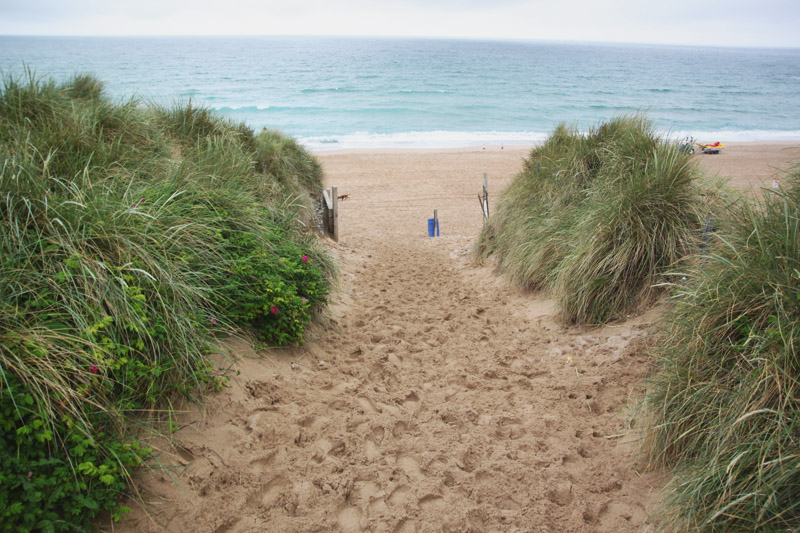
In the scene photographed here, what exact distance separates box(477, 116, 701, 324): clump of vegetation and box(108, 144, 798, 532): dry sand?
37 cm

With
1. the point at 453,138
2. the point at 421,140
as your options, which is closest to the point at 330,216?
the point at 421,140

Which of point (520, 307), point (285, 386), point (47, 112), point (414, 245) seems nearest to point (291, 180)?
point (414, 245)

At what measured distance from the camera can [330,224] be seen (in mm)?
11453

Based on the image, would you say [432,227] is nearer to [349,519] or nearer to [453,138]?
[349,519]

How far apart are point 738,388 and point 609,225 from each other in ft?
8.96

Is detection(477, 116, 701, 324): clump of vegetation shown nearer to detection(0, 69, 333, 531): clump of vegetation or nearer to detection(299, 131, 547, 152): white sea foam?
detection(0, 69, 333, 531): clump of vegetation

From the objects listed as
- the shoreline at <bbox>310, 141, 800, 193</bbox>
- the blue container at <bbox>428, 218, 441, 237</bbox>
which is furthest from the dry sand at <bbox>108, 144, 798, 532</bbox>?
the shoreline at <bbox>310, 141, 800, 193</bbox>

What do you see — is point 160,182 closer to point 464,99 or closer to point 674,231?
point 674,231

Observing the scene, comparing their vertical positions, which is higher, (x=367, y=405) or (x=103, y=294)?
(x=103, y=294)

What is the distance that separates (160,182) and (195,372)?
2.29 metres

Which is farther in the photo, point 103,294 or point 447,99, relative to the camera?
point 447,99

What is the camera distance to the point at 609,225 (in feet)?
16.6

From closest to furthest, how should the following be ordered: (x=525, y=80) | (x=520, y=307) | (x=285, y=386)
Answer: (x=285, y=386), (x=520, y=307), (x=525, y=80)

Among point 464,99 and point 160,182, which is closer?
point 160,182
